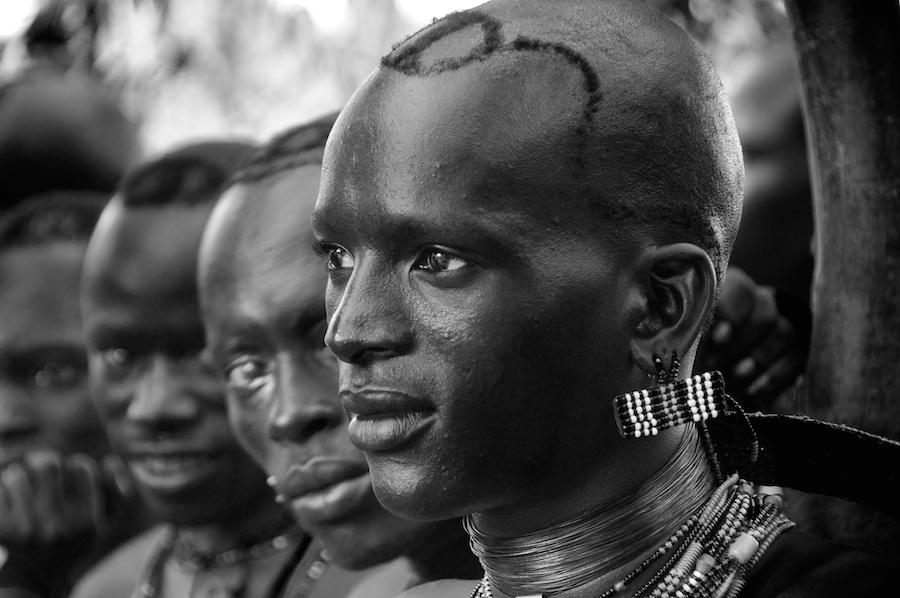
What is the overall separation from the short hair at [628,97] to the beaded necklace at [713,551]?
14.3 inches

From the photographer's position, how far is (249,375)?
271 centimetres

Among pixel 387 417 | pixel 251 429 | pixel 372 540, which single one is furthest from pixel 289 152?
pixel 387 417

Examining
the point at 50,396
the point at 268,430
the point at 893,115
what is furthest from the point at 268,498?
the point at 893,115

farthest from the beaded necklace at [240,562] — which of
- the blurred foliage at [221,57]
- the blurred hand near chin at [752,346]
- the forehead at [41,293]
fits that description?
the blurred foliage at [221,57]

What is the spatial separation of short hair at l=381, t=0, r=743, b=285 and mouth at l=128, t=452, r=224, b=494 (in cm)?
149

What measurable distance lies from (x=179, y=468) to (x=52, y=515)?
0.97 metres

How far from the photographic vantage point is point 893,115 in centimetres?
233

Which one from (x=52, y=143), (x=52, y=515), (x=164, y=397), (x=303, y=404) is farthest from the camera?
(x=52, y=143)

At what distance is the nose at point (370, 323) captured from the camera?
1835 millimetres

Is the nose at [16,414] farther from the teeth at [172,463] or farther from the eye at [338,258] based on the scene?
the eye at [338,258]

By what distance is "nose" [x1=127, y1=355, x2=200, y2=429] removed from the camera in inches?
124

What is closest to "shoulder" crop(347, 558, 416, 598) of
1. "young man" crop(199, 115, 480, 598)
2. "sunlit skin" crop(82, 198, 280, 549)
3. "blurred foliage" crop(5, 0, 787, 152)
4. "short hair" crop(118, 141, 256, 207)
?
"young man" crop(199, 115, 480, 598)

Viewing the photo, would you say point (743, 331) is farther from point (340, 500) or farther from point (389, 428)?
point (389, 428)

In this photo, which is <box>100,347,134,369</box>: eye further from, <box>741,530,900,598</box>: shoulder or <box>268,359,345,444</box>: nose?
<box>741,530,900,598</box>: shoulder
